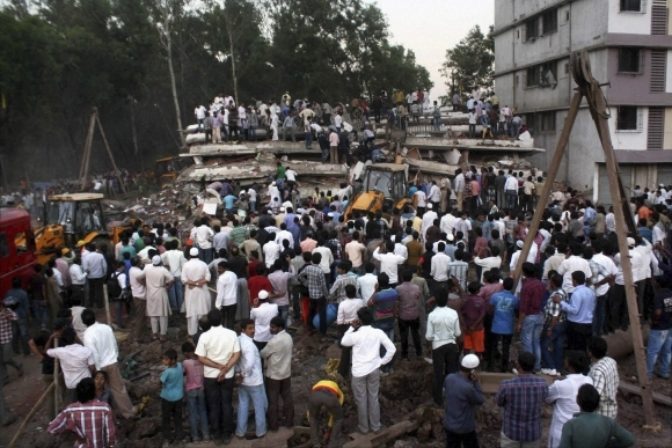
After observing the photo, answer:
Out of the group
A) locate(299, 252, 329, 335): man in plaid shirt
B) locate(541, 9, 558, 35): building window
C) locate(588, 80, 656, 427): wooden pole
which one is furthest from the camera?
locate(541, 9, 558, 35): building window

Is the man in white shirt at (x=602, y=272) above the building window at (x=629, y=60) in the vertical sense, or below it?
below

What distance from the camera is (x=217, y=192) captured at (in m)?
21.8

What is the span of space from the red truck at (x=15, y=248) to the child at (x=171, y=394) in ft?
20.5

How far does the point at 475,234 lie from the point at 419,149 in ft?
52.3

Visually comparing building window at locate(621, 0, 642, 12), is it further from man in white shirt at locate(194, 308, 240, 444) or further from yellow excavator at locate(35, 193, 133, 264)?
man in white shirt at locate(194, 308, 240, 444)

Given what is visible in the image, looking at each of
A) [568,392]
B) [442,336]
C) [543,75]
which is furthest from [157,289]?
[543,75]

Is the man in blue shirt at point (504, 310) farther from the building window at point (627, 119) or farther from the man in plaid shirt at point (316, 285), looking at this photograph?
the building window at point (627, 119)

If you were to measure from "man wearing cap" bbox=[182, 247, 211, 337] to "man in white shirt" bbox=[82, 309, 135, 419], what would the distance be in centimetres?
233

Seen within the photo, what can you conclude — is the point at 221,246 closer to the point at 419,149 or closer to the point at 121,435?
the point at 121,435

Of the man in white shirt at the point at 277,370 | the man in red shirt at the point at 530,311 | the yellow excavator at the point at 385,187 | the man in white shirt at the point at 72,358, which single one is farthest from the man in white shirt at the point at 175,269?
the yellow excavator at the point at 385,187

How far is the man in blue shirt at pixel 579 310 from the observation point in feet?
27.5

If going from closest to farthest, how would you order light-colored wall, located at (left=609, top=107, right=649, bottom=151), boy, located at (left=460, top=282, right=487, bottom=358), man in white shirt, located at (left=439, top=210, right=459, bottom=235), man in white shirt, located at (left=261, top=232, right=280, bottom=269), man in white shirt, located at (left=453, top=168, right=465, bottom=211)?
1. boy, located at (left=460, top=282, right=487, bottom=358)
2. man in white shirt, located at (left=261, top=232, right=280, bottom=269)
3. man in white shirt, located at (left=439, top=210, right=459, bottom=235)
4. man in white shirt, located at (left=453, top=168, right=465, bottom=211)
5. light-colored wall, located at (left=609, top=107, right=649, bottom=151)

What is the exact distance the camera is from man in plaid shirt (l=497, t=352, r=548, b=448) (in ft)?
19.2

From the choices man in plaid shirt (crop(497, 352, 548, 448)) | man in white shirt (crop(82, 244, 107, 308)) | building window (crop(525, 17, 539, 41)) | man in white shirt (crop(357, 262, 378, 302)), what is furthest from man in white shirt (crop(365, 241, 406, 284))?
building window (crop(525, 17, 539, 41))
